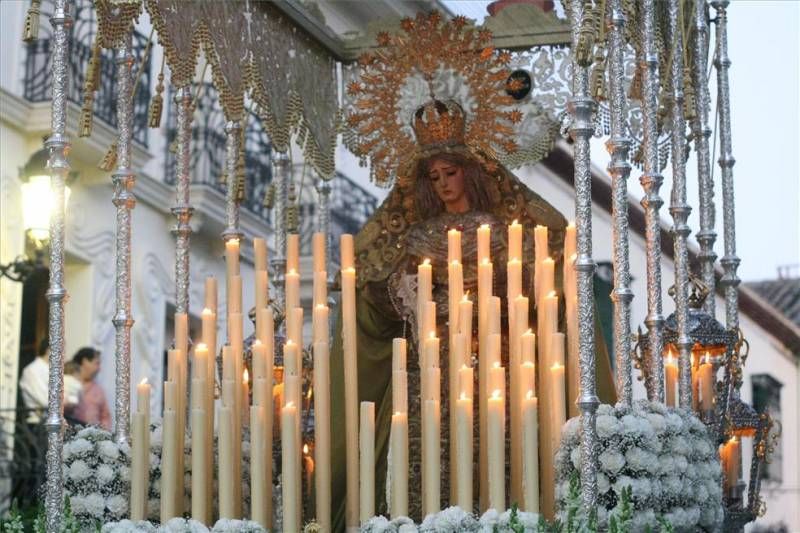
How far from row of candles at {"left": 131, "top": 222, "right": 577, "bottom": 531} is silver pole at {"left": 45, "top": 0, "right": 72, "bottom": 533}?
1.14 ft

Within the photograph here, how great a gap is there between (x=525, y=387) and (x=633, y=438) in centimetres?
46

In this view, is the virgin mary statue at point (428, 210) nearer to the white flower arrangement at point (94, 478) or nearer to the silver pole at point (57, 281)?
the white flower arrangement at point (94, 478)

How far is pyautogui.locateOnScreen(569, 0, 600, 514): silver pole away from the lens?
618 centimetres

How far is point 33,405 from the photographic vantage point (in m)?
12.8

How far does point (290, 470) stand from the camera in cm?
667

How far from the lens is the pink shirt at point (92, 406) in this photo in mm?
12133

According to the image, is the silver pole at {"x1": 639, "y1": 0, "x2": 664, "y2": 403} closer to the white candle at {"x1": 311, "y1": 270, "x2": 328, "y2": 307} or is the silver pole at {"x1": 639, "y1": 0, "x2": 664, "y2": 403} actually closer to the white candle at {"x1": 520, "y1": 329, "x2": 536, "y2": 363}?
the white candle at {"x1": 520, "y1": 329, "x2": 536, "y2": 363}

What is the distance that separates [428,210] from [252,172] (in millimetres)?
8498

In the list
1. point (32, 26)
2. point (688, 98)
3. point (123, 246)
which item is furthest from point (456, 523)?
point (688, 98)

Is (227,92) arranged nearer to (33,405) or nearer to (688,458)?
(688,458)

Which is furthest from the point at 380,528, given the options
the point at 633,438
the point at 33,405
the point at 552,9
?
the point at 33,405

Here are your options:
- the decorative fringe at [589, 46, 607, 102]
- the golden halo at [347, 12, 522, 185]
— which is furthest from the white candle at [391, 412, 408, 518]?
the golden halo at [347, 12, 522, 185]

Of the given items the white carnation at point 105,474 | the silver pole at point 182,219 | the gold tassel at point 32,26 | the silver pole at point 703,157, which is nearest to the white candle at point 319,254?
the silver pole at point 182,219

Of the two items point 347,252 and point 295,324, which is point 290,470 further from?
point 347,252
